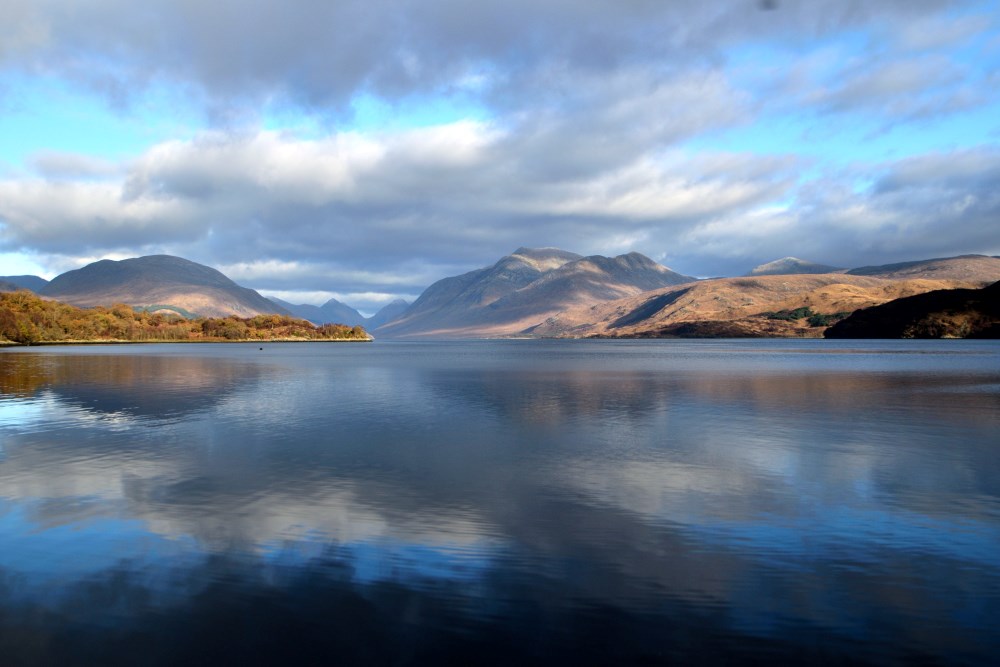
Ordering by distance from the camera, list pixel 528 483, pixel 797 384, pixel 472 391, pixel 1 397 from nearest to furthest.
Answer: pixel 528 483 < pixel 1 397 < pixel 472 391 < pixel 797 384

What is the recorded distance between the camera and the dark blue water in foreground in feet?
39.0

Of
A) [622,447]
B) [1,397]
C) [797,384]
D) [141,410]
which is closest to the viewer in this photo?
[622,447]

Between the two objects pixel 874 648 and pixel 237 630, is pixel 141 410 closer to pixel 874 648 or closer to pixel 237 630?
pixel 237 630

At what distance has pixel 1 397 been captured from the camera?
56938 mm

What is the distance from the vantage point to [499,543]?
17.5 m

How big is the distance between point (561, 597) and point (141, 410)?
45.9 m

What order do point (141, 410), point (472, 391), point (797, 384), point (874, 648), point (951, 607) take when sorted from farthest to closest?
1. point (797, 384)
2. point (472, 391)
3. point (141, 410)
4. point (951, 607)
5. point (874, 648)

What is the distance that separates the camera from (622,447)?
33.0 meters

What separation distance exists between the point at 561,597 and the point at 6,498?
69.4ft

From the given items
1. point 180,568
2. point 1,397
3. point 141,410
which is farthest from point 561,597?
point 1,397

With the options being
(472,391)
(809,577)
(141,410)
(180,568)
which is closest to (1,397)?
(141,410)

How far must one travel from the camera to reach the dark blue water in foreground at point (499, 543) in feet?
39.0

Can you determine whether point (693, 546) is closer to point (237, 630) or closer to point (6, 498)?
point (237, 630)

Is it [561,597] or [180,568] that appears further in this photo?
[180,568]
